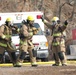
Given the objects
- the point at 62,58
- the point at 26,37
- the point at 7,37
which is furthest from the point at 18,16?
the point at 62,58

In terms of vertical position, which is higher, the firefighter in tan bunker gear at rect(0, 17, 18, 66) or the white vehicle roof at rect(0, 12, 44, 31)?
the white vehicle roof at rect(0, 12, 44, 31)

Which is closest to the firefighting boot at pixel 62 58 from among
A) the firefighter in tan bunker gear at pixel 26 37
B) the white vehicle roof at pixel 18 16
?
the firefighter in tan bunker gear at pixel 26 37

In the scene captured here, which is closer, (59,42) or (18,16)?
(59,42)

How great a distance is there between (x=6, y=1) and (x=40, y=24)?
9571 millimetres

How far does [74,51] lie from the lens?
20.7 meters

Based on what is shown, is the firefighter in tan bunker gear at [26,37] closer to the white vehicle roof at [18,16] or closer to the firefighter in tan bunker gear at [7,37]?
the firefighter in tan bunker gear at [7,37]

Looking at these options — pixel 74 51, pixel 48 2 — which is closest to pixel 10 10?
pixel 48 2

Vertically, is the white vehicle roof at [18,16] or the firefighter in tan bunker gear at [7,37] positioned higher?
A: the white vehicle roof at [18,16]

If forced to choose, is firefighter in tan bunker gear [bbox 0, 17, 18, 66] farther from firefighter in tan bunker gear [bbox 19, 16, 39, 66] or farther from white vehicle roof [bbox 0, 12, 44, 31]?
white vehicle roof [bbox 0, 12, 44, 31]

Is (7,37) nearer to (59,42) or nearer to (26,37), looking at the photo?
(26,37)

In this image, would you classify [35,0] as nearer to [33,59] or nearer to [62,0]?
[62,0]

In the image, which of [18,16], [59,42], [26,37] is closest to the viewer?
[26,37]

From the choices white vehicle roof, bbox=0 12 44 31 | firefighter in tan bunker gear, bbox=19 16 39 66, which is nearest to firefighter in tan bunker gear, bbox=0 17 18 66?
firefighter in tan bunker gear, bbox=19 16 39 66

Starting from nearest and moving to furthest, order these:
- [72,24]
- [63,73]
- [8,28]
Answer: [63,73] < [8,28] < [72,24]
